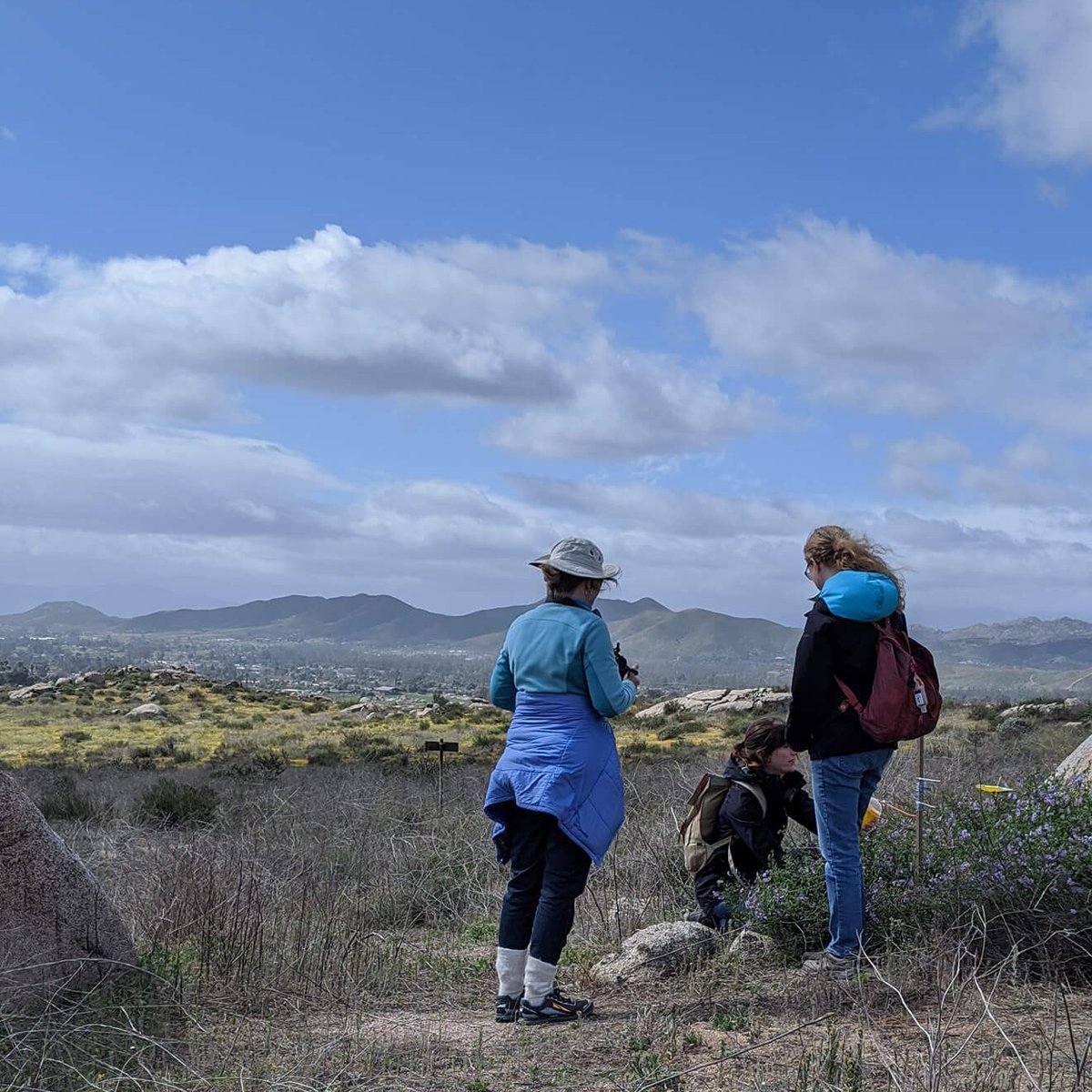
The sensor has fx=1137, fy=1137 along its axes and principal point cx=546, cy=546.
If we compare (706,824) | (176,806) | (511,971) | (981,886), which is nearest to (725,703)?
(176,806)

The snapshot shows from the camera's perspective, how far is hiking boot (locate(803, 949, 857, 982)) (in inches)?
185

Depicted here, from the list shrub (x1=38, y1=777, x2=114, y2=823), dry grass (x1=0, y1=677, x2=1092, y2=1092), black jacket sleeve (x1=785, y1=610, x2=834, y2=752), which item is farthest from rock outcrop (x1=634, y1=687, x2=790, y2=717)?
black jacket sleeve (x1=785, y1=610, x2=834, y2=752)

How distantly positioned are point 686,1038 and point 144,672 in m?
46.6

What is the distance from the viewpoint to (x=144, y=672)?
47281 mm

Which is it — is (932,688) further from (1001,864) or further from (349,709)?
(349,709)

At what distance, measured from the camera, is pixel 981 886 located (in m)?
4.96

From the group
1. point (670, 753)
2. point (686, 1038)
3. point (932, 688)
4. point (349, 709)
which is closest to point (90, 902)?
point (686, 1038)

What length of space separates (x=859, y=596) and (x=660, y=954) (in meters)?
1.86

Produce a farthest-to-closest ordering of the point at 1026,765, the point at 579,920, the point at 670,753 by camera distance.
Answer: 1. the point at 670,753
2. the point at 1026,765
3. the point at 579,920

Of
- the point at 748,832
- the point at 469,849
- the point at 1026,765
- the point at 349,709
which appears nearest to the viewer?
the point at 748,832

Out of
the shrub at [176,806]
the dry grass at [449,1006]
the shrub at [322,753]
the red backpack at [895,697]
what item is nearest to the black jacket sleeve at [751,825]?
the dry grass at [449,1006]

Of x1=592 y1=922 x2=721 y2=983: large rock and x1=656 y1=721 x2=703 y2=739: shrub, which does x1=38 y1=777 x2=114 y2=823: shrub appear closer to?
x1=592 y1=922 x2=721 y2=983: large rock

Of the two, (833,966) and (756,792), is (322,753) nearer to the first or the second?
(756,792)

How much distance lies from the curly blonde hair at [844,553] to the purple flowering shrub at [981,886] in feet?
3.92
